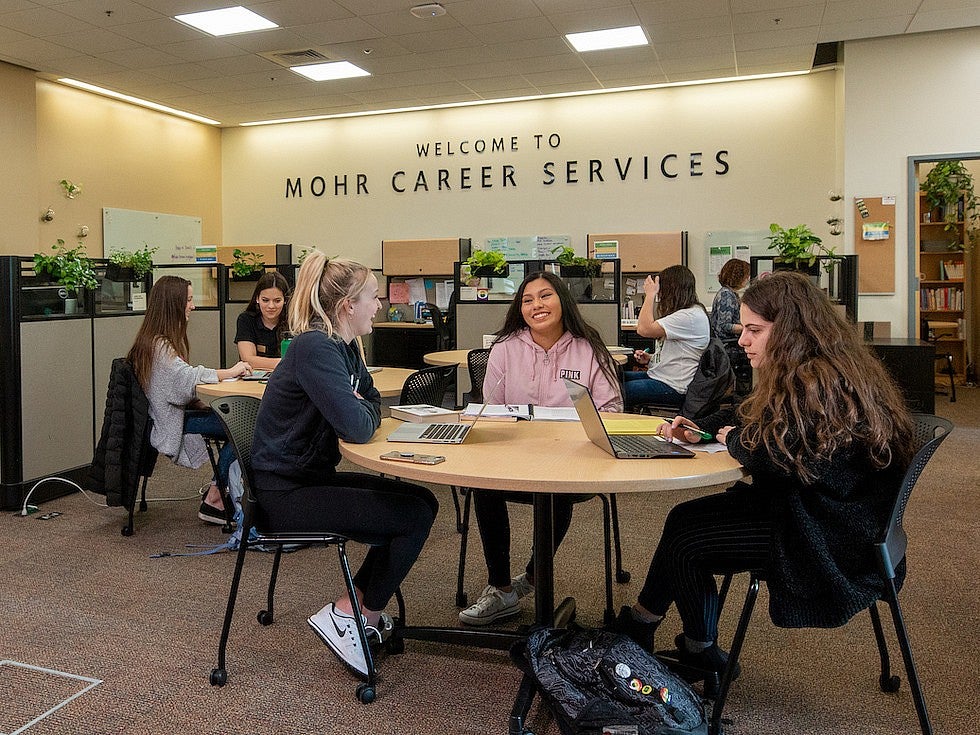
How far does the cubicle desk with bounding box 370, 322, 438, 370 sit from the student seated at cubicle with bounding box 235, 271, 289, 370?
4.39 meters

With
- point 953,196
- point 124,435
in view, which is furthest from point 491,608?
point 953,196

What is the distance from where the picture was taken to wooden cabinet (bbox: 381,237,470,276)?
29.8 ft

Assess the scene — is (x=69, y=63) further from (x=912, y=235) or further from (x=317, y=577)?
(x=912, y=235)

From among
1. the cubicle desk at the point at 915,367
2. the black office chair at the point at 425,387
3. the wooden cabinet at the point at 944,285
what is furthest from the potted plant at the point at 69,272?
the wooden cabinet at the point at 944,285

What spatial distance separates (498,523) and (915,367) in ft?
16.0

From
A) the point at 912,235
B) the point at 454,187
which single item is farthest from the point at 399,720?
the point at 454,187

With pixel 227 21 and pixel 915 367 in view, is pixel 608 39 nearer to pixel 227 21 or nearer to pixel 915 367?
pixel 227 21

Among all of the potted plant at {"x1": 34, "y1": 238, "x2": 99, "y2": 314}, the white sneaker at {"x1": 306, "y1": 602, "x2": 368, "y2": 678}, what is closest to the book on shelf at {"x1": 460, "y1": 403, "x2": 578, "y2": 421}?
the white sneaker at {"x1": 306, "y1": 602, "x2": 368, "y2": 678}

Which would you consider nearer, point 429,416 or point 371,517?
point 371,517

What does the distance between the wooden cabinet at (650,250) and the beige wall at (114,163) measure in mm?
4883

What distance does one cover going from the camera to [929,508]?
4195 millimetres

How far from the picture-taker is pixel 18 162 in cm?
746

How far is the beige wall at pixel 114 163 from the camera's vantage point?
795cm

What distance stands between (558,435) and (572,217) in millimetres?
6811
